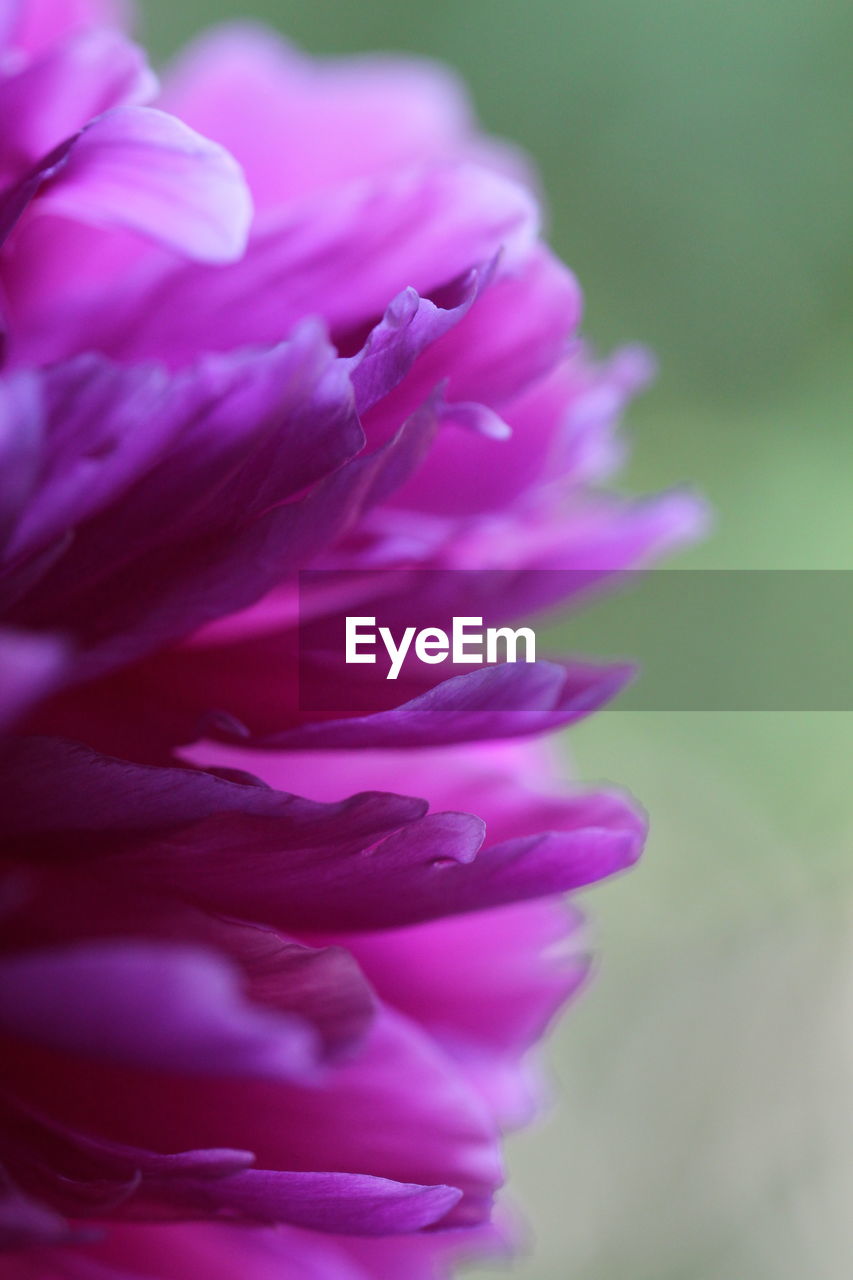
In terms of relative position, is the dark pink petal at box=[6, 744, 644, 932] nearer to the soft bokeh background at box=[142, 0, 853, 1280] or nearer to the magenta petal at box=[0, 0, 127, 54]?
the magenta petal at box=[0, 0, 127, 54]

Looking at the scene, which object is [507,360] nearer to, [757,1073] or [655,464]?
[655,464]

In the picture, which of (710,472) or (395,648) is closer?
(395,648)

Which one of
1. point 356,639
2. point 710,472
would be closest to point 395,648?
point 356,639

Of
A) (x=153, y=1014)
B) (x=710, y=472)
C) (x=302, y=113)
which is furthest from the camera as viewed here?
(x=710, y=472)

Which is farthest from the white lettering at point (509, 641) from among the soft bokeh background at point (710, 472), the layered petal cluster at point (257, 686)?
the soft bokeh background at point (710, 472)

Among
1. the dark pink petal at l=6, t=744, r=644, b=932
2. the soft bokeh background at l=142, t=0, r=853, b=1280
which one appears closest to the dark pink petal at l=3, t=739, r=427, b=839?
the dark pink petal at l=6, t=744, r=644, b=932

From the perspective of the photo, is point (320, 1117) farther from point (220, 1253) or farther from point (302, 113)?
point (302, 113)

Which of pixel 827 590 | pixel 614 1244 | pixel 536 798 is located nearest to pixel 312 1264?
pixel 536 798
